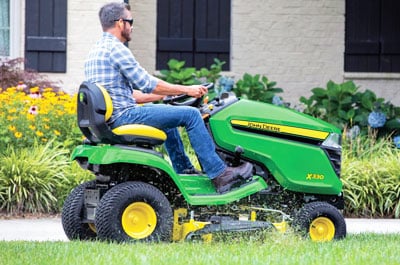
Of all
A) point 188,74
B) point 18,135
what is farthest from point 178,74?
point 18,135

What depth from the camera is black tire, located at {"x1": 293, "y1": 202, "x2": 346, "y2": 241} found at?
7.98 metres

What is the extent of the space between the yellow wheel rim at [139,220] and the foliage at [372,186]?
373cm

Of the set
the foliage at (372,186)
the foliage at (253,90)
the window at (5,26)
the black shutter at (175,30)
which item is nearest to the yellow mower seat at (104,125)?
the foliage at (372,186)

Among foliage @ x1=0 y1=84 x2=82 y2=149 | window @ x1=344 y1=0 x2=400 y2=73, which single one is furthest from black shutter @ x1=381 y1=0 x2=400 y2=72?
foliage @ x1=0 y1=84 x2=82 y2=149

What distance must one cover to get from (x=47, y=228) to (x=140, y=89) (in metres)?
2.18

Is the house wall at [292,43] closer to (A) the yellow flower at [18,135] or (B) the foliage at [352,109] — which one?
(B) the foliage at [352,109]

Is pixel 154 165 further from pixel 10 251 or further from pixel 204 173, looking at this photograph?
pixel 10 251

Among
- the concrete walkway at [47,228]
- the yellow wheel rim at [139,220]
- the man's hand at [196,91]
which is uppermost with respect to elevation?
the man's hand at [196,91]

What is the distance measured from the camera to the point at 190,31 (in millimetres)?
15570

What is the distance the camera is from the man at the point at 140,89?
755 cm

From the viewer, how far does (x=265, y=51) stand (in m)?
15.6

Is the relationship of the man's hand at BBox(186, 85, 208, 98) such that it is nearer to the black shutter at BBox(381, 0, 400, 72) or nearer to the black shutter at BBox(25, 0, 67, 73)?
the black shutter at BBox(25, 0, 67, 73)

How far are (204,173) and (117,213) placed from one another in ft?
2.75

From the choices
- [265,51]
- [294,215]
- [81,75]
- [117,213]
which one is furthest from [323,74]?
[117,213]
